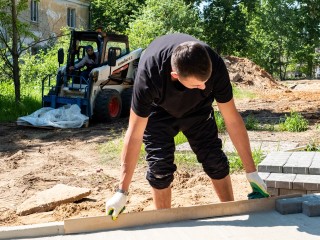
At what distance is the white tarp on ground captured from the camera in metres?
10.4

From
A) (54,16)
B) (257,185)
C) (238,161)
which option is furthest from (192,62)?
(54,16)

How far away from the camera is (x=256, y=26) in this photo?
42812mm

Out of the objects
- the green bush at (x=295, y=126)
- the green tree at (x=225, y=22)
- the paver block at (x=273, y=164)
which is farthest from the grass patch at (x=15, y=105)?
the green tree at (x=225, y=22)

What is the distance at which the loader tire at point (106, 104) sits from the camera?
35.4 feet

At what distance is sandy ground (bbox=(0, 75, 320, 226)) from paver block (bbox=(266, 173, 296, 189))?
2.90ft

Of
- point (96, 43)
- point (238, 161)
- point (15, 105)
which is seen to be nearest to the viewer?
point (238, 161)

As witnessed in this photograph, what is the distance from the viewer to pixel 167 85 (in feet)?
9.87

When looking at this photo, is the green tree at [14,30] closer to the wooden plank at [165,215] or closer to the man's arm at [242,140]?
the man's arm at [242,140]

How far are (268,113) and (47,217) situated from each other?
866 centimetres

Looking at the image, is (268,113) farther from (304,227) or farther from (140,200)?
(304,227)

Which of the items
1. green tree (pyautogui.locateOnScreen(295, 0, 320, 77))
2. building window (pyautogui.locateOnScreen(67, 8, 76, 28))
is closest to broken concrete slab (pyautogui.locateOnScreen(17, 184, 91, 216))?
green tree (pyautogui.locateOnScreen(295, 0, 320, 77))

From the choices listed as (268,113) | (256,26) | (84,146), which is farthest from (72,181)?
(256,26)

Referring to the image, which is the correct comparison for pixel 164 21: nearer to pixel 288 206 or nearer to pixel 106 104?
pixel 106 104

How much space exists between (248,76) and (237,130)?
19.9m
